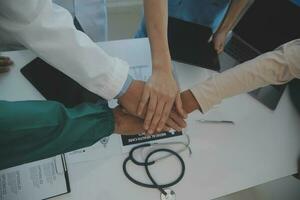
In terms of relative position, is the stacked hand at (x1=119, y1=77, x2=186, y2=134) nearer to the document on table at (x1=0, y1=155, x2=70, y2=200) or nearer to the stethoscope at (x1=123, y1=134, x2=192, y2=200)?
the stethoscope at (x1=123, y1=134, x2=192, y2=200)

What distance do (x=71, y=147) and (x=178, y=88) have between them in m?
0.38

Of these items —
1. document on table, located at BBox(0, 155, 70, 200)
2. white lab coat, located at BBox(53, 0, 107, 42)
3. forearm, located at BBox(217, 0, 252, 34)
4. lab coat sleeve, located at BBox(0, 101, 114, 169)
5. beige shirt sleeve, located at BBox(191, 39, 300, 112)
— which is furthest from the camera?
white lab coat, located at BBox(53, 0, 107, 42)

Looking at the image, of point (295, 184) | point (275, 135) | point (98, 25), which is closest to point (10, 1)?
point (98, 25)

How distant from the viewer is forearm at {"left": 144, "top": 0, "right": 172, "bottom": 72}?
0.89 metres

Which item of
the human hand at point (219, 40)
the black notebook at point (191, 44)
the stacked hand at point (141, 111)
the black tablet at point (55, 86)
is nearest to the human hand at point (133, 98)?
the stacked hand at point (141, 111)

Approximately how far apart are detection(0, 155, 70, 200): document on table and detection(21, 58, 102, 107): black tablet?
18 centimetres

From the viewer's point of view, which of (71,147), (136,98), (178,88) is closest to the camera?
(71,147)

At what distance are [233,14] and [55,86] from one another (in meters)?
0.62

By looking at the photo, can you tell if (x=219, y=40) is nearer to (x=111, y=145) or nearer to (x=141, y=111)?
(x=141, y=111)

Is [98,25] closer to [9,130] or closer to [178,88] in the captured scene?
[178,88]

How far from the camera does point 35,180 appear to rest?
0.84 m

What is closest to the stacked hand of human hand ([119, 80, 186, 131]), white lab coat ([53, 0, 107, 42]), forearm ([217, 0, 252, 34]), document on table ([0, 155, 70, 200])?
human hand ([119, 80, 186, 131])

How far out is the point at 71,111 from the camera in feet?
2.58

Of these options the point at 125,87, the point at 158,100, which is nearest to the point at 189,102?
the point at 158,100
